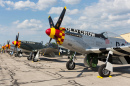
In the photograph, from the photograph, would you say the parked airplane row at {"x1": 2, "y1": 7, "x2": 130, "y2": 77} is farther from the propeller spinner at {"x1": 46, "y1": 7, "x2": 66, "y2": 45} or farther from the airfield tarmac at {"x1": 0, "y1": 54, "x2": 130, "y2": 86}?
the airfield tarmac at {"x1": 0, "y1": 54, "x2": 130, "y2": 86}

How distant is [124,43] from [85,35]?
333 cm

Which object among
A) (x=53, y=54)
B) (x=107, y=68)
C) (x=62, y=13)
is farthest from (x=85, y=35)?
(x=53, y=54)

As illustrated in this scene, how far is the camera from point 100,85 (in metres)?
4.59

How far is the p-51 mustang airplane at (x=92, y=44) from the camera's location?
6488 mm

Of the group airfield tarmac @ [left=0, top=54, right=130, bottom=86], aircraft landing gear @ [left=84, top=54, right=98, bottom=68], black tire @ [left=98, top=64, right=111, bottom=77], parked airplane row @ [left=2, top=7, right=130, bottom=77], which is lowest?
A: airfield tarmac @ [left=0, top=54, right=130, bottom=86]

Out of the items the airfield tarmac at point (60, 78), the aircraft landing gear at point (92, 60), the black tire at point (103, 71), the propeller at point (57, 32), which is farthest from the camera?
the aircraft landing gear at point (92, 60)

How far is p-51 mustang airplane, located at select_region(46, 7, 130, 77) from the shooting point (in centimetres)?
649

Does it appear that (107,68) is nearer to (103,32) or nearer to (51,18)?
(103,32)

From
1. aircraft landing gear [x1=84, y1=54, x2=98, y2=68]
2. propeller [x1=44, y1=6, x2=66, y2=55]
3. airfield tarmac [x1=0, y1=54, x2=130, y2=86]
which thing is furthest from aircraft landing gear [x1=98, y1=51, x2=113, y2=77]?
propeller [x1=44, y1=6, x2=66, y2=55]

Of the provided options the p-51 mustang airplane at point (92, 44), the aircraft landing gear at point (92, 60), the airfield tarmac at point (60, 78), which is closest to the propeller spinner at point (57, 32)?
the p-51 mustang airplane at point (92, 44)

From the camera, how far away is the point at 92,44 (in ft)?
25.3

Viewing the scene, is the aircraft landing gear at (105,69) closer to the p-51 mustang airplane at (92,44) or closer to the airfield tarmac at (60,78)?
the p-51 mustang airplane at (92,44)

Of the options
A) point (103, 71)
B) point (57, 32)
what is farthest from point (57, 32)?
point (103, 71)

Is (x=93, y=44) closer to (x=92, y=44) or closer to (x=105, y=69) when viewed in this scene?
(x=92, y=44)
